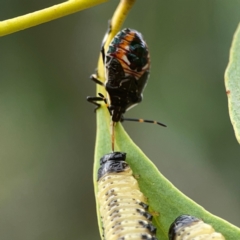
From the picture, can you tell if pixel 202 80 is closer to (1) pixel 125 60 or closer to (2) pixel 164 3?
(2) pixel 164 3

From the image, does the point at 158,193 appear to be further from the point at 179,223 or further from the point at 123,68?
the point at 123,68

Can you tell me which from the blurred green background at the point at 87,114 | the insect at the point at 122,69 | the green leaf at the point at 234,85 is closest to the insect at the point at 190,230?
the green leaf at the point at 234,85

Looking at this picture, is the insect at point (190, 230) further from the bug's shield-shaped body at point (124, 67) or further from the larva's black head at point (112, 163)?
the bug's shield-shaped body at point (124, 67)

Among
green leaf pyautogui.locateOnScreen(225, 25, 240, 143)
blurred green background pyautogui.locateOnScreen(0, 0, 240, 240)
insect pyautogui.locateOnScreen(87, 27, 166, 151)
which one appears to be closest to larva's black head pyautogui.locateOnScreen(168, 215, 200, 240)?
green leaf pyautogui.locateOnScreen(225, 25, 240, 143)

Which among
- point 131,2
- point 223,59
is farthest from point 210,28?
point 131,2

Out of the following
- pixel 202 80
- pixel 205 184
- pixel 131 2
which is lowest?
pixel 205 184

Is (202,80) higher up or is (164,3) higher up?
(164,3)
